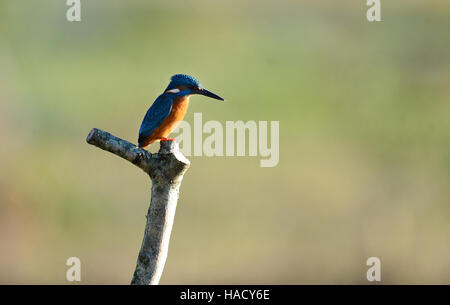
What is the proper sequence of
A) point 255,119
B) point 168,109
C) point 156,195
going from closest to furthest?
point 156,195, point 168,109, point 255,119

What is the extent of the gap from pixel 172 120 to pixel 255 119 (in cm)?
747

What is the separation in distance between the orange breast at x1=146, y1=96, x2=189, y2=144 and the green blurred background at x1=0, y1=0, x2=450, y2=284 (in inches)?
189

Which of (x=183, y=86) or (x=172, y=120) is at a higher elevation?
(x=183, y=86)

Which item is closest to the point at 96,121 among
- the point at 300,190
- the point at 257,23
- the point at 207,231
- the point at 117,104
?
the point at 117,104

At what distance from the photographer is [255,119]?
11023 millimetres

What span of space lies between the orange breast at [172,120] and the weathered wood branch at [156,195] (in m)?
0.81

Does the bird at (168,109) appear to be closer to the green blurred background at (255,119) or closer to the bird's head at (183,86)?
the bird's head at (183,86)

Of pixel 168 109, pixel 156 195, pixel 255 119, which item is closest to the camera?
pixel 156 195

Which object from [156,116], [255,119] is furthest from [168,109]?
[255,119]

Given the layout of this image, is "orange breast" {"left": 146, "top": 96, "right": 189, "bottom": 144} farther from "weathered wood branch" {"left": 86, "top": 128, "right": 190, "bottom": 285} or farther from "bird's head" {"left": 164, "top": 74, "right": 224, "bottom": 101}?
"weathered wood branch" {"left": 86, "top": 128, "right": 190, "bottom": 285}

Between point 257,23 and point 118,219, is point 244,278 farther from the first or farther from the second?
point 257,23

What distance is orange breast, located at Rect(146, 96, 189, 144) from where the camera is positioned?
356cm

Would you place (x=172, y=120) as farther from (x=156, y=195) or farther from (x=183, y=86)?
(x=156, y=195)
